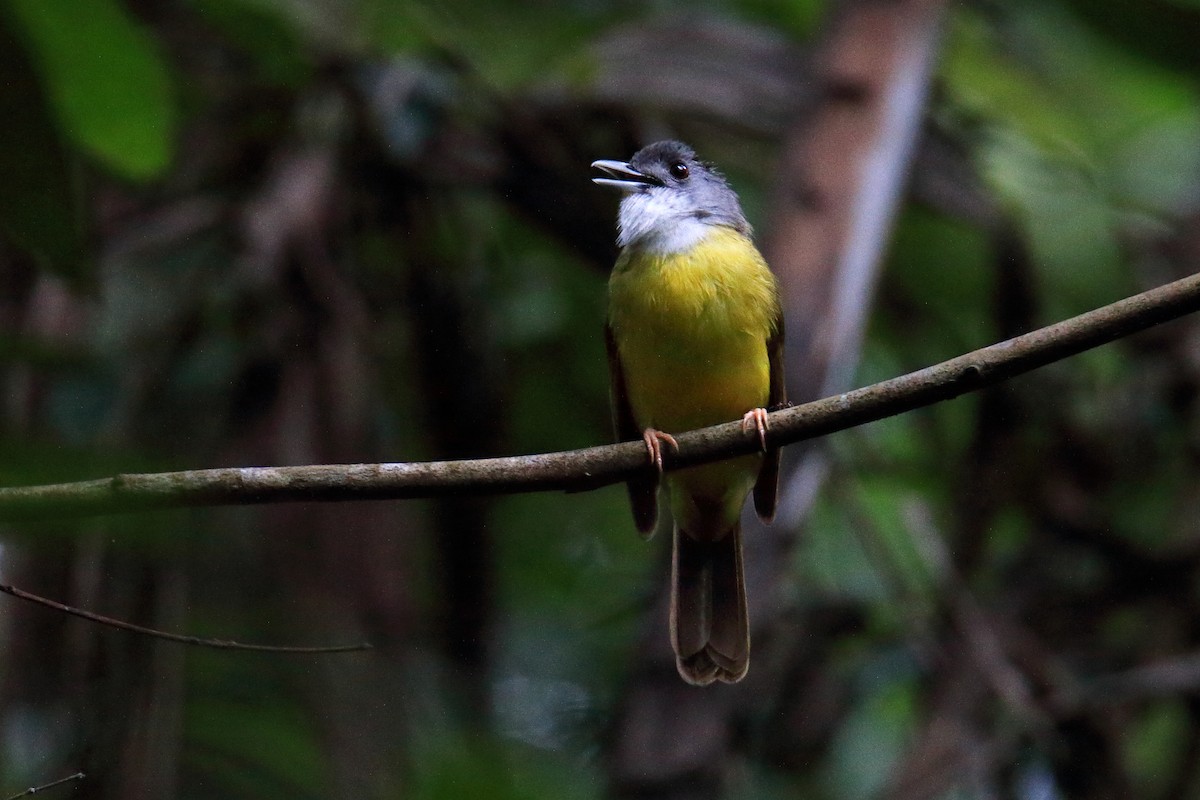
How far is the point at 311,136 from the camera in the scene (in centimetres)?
446

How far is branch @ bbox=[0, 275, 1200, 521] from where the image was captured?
2.03 metres

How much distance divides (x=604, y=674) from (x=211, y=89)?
8.07 feet

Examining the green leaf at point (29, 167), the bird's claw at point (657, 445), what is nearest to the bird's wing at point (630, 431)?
the bird's claw at point (657, 445)

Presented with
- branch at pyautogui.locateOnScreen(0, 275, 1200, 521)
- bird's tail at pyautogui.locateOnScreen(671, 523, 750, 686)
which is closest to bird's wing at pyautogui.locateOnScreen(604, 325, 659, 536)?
bird's tail at pyautogui.locateOnScreen(671, 523, 750, 686)

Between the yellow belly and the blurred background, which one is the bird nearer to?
the yellow belly

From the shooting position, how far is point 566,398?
16.8ft

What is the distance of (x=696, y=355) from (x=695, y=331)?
6cm

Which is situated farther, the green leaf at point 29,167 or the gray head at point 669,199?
the gray head at point 669,199

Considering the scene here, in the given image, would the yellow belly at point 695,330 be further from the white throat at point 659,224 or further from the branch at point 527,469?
the branch at point 527,469

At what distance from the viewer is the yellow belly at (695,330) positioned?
347 cm

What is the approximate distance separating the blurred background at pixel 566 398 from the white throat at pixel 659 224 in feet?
1.26

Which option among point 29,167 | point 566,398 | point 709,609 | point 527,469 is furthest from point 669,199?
point 29,167

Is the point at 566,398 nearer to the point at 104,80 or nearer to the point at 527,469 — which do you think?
the point at 104,80

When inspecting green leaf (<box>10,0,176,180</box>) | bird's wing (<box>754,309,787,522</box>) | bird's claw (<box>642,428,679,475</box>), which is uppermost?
green leaf (<box>10,0,176,180</box>)
